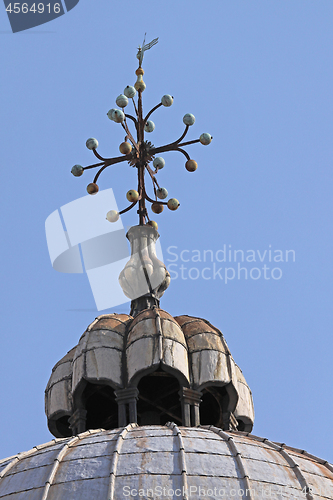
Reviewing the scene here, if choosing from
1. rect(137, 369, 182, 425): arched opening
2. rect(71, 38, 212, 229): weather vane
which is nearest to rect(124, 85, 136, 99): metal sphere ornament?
rect(71, 38, 212, 229): weather vane

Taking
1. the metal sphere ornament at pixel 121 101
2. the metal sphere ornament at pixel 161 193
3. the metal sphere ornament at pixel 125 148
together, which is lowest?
the metal sphere ornament at pixel 125 148

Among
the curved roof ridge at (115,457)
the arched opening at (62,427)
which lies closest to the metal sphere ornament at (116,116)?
the arched opening at (62,427)

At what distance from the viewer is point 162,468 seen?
3909cm

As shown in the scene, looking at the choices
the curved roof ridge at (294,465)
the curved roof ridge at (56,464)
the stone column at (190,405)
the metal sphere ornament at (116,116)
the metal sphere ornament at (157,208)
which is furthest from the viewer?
the metal sphere ornament at (157,208)

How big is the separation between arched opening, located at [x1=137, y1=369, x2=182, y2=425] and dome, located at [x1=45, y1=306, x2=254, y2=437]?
38mm

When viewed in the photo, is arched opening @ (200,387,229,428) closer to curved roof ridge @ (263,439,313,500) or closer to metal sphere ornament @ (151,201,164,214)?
curved roof ridge @ (263,439,313,500)

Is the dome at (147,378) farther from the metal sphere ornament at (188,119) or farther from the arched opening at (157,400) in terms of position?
the metal sphere ornament at (188,119)

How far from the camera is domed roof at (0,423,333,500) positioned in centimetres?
3841

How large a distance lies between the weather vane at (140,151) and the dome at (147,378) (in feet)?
14.8

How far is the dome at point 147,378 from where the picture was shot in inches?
1822

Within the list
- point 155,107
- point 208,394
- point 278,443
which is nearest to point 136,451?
point 278,443

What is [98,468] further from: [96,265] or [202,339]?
[96,265]

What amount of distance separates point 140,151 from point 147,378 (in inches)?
391

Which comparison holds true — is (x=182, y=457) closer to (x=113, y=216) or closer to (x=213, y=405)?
(x=213, y=405)
